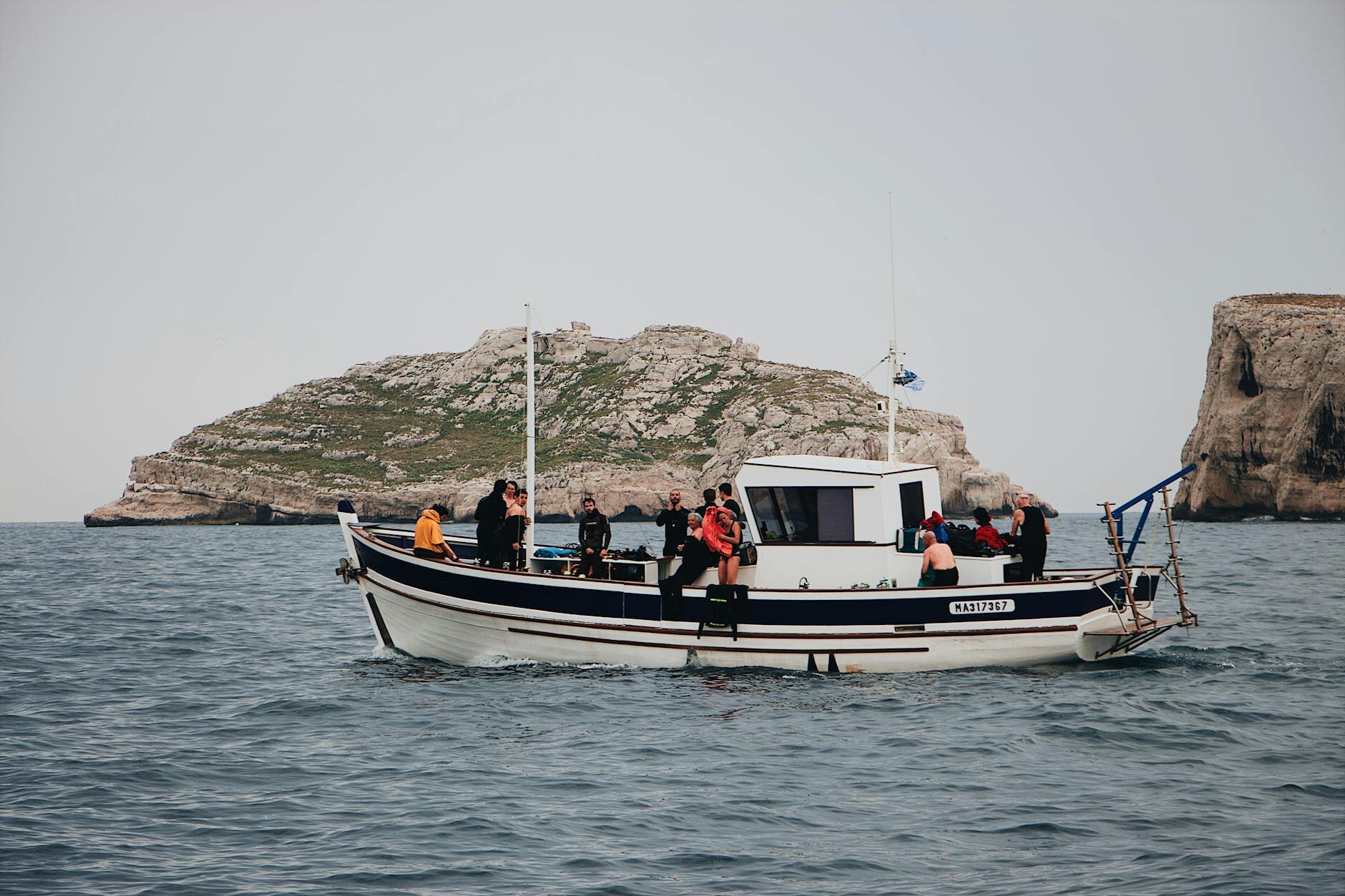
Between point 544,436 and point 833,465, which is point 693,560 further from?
point 544,436

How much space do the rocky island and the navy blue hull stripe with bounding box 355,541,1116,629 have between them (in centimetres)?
9188

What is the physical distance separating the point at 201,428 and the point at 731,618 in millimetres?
154277

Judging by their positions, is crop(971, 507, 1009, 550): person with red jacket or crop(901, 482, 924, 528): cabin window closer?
crop(971, 507, 1009, 550): person with red jacket

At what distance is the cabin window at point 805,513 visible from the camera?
770 inches

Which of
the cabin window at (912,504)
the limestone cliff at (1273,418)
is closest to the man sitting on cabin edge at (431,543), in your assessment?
the cabin window at (912,504)

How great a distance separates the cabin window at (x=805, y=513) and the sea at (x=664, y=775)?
109 inches

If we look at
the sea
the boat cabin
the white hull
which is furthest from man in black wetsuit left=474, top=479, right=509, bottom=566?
the boat cabin

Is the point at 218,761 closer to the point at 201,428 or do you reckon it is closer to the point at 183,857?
the point at 183,857

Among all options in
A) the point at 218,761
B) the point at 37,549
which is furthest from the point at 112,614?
the point at 37,549

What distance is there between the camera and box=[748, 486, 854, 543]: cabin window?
64.2 ft

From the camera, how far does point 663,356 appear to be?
171250 millimetres

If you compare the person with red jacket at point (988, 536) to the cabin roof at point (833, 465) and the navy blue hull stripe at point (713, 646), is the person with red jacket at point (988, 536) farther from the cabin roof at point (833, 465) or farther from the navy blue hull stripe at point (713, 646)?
the navy blue hull stripe at point (713, 646)

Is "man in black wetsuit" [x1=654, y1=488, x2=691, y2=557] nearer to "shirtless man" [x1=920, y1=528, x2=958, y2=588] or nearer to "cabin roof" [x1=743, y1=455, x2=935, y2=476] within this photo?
"cabin roof" [x1=743, y1=455, x2=935, y2=476]

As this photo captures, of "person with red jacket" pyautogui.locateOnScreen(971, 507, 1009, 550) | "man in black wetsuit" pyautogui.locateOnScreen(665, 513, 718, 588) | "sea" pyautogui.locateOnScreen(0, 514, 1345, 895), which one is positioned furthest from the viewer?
"person with red jacket" pyautogui.locateOnScreen(971, 507, 1009, 550)
